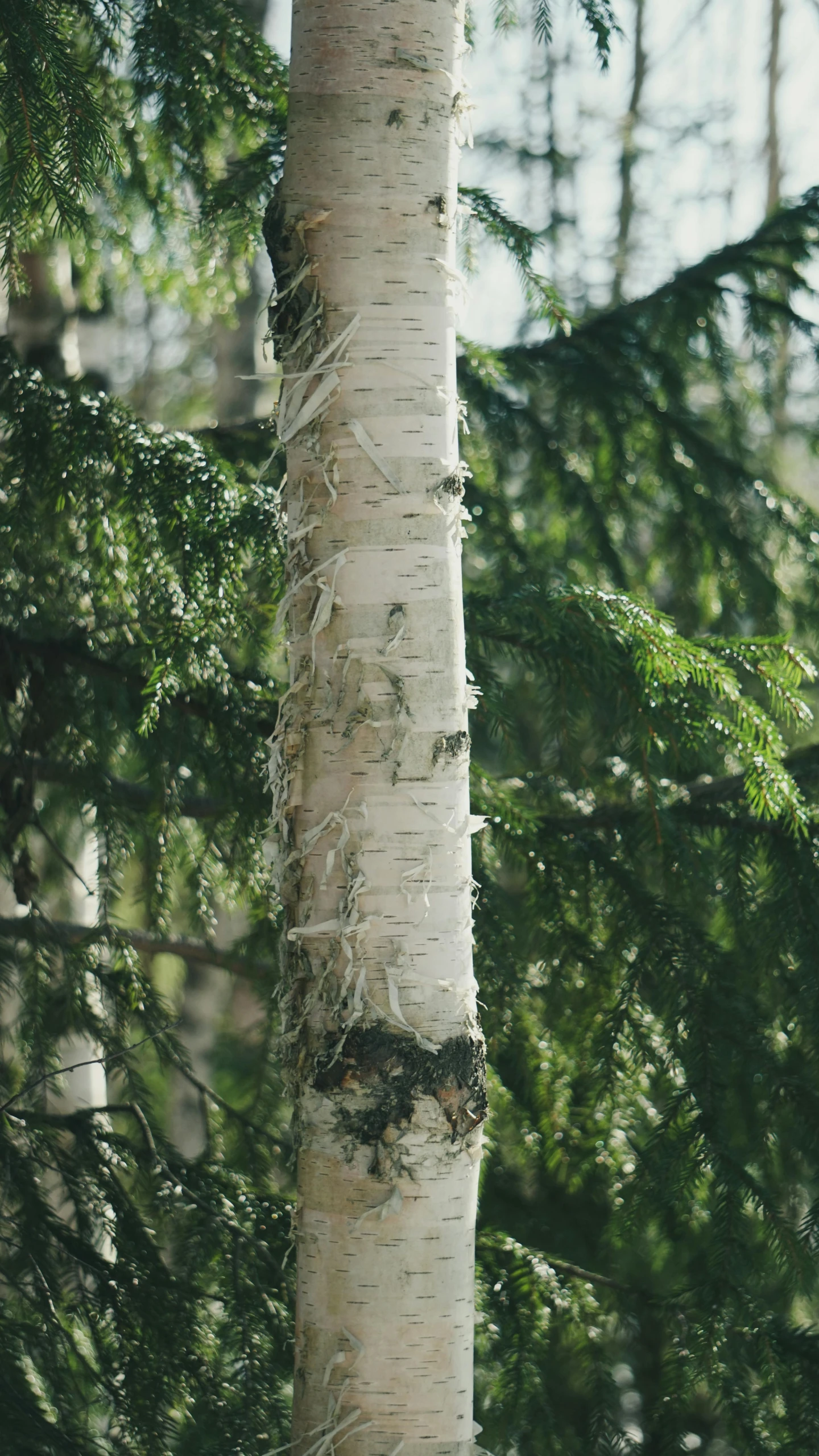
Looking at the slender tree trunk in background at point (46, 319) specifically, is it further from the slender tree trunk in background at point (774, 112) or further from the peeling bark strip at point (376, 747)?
the slender tree trunk in background at point (774, 112)

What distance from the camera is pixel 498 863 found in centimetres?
189

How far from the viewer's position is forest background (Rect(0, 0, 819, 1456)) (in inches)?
63.0

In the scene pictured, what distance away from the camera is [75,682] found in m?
2.03

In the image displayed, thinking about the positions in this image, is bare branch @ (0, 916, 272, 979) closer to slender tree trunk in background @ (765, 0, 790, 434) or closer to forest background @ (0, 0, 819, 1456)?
forest background @ (0, 0, 819, 1456)

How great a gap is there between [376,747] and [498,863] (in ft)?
2.56

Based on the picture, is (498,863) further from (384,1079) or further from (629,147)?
(629,147)

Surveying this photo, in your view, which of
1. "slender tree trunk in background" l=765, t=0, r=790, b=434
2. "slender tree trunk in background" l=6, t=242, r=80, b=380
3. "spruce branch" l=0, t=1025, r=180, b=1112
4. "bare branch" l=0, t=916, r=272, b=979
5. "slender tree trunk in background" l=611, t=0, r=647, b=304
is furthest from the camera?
"slender tree trunk in background" l=765, t=0, r=790, b=434

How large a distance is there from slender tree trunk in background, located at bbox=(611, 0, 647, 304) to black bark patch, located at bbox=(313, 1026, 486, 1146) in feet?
17.4

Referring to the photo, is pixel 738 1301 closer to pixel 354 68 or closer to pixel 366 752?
pixel 366 752

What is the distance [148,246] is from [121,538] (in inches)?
62.6

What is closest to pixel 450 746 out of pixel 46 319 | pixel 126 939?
pixel 126 939

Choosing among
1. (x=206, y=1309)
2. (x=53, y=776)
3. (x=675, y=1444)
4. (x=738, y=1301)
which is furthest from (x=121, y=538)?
(x=675, y=1444)

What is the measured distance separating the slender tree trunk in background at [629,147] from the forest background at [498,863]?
3.65m

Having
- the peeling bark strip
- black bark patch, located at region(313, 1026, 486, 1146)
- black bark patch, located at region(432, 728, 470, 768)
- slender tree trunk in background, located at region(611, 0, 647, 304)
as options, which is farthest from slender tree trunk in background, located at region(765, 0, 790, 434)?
black bark patch, located at region(313, 1026, 486, 1146)
